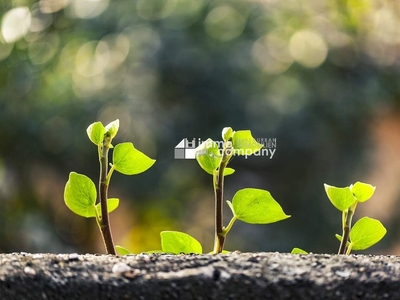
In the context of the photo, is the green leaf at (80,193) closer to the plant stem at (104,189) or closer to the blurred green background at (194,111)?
the plant stem at (104,189)

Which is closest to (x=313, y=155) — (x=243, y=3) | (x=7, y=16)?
(x=243, y=3)

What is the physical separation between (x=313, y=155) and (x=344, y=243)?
1.48 meters

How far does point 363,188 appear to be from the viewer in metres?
0.35

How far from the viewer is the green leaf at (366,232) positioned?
0.36 meters

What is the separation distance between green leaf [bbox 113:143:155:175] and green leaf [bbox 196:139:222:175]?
0.03 m

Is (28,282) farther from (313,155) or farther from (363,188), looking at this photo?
(313,155)

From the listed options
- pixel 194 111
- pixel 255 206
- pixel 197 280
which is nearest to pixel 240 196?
pixel 255 206

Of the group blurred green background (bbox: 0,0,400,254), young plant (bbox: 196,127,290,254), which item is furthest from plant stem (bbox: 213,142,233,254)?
blurred green background (bbox: 0,0,400,254)

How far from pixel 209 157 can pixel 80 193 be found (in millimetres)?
73

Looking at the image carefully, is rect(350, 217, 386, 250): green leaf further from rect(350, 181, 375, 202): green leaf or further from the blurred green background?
the blurred green background

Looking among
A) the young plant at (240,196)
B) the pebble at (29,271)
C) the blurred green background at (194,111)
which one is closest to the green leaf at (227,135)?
the young plant at (240,196)

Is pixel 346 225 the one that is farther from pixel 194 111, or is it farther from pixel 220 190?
pixel 194 111

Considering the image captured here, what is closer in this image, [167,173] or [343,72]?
[167,173]

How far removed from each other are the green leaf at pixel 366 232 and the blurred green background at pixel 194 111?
1320 mm
